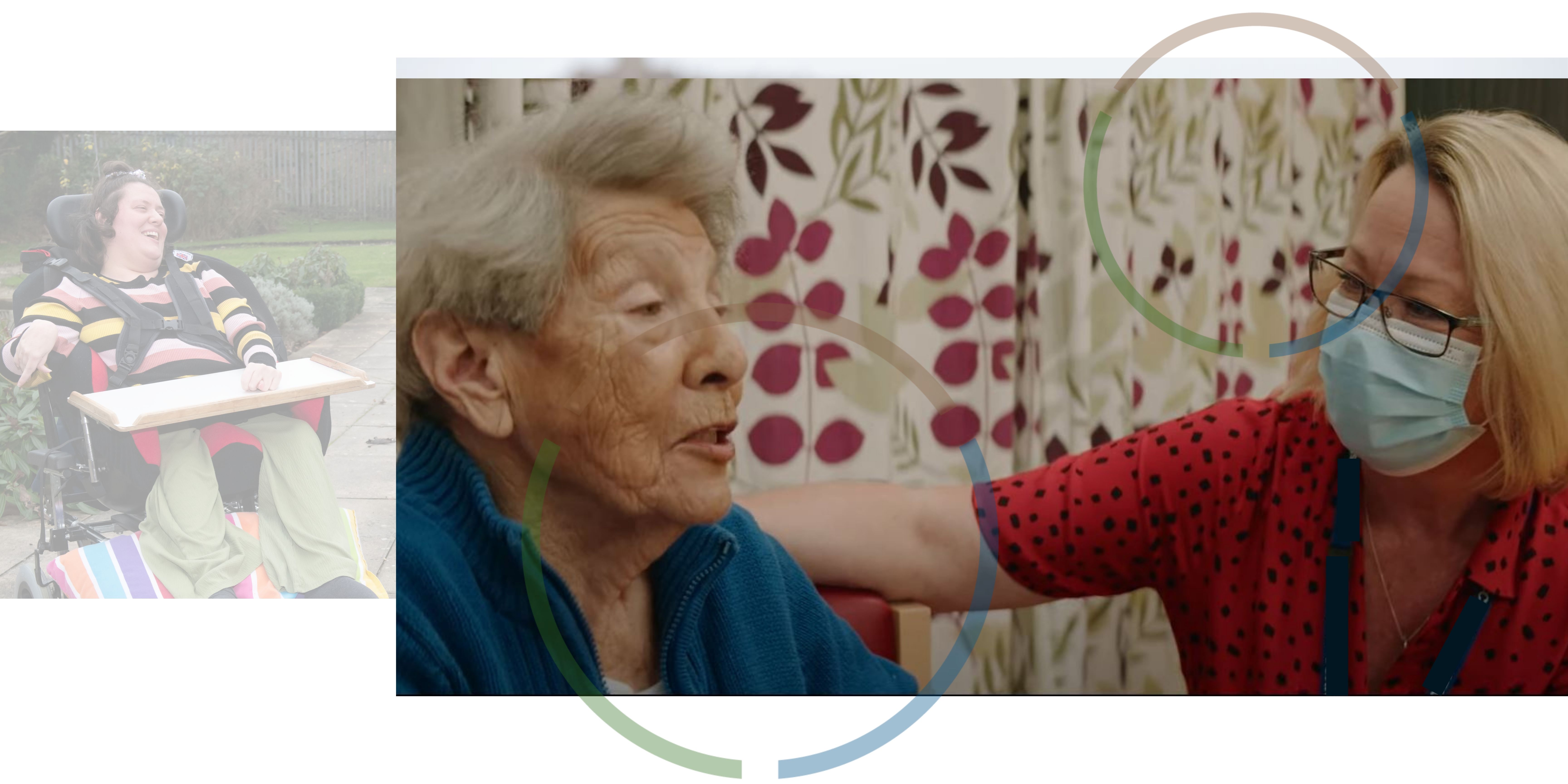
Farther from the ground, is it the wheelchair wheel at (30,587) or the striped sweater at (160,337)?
the striped sweater at (160,337)

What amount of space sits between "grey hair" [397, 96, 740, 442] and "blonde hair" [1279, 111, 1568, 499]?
86 cm

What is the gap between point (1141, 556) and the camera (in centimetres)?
164

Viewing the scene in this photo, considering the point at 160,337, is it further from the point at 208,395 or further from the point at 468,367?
the point at 468,367

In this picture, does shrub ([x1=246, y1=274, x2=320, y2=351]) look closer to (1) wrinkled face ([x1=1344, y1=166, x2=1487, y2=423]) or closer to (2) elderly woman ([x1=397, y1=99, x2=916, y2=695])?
(2) elderly woman ([x1=397, y1=99, x2=916, y2=695])

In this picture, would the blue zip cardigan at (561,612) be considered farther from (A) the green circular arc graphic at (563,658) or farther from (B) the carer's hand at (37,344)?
(B) the carer's hand at (37,344)

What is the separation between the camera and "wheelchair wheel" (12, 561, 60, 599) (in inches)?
65.0

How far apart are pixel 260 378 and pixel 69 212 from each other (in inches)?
12.9

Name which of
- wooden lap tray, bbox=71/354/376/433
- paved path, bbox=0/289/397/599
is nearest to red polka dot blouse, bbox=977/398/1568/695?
paved path, bbox=0/289/397/599

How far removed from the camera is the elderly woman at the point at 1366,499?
143cm

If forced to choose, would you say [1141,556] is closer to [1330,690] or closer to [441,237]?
[1330,690]

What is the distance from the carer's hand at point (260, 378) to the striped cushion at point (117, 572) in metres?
0.20

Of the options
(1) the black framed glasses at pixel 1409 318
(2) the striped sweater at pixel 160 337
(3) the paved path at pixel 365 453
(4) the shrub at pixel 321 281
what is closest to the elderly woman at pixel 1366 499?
(1) the black framed glasses at pixel 1409 318

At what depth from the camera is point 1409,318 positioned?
1.44 metres

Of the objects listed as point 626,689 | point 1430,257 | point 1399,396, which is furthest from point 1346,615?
point 626,689
